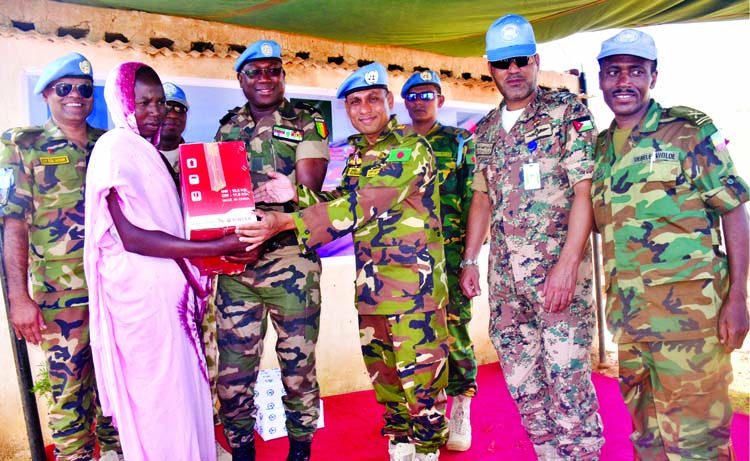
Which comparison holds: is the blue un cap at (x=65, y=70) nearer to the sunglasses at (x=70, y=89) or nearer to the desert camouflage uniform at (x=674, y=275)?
the sunglasses at (x=70, y=89)

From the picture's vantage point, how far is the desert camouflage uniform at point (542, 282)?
2508mm

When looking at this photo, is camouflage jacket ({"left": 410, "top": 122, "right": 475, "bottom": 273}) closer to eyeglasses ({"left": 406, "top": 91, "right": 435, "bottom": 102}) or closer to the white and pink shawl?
eyeglasses ({"left": 406, "top": 91, "right": 435, "bottom": 102})

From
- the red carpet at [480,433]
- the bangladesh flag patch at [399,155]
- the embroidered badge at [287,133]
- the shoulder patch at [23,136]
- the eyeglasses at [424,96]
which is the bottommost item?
the red carpet at [480,433]

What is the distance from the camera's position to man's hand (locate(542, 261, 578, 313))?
8.07 ft

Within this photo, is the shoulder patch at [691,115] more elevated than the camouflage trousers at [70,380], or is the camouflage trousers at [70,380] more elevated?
the shoulder patch at [691,115]

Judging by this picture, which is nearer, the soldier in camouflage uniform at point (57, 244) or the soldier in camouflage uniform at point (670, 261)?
the soldier in camouflage uniform at point (670, 261)

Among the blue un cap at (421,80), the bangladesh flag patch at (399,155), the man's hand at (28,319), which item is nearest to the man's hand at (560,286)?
the bangladesh flag patch at (399,155)

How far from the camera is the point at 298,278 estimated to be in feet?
9.37

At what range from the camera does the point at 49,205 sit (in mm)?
2893

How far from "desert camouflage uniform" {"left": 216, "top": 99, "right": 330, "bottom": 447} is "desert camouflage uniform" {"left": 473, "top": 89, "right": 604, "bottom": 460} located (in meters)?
0.99

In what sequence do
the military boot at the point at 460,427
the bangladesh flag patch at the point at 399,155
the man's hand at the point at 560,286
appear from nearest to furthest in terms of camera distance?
the man's hand at the point at 560,286 < the bangladesh flag patch at the point at 399,155 < the military boot at the point at 460,427

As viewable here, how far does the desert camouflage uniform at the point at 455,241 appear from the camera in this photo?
3.63m

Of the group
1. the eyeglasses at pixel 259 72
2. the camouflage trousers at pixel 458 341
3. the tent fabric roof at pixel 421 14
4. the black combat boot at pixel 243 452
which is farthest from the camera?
the camouflage trousers at pixel 458 341

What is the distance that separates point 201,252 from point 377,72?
1263 mm
